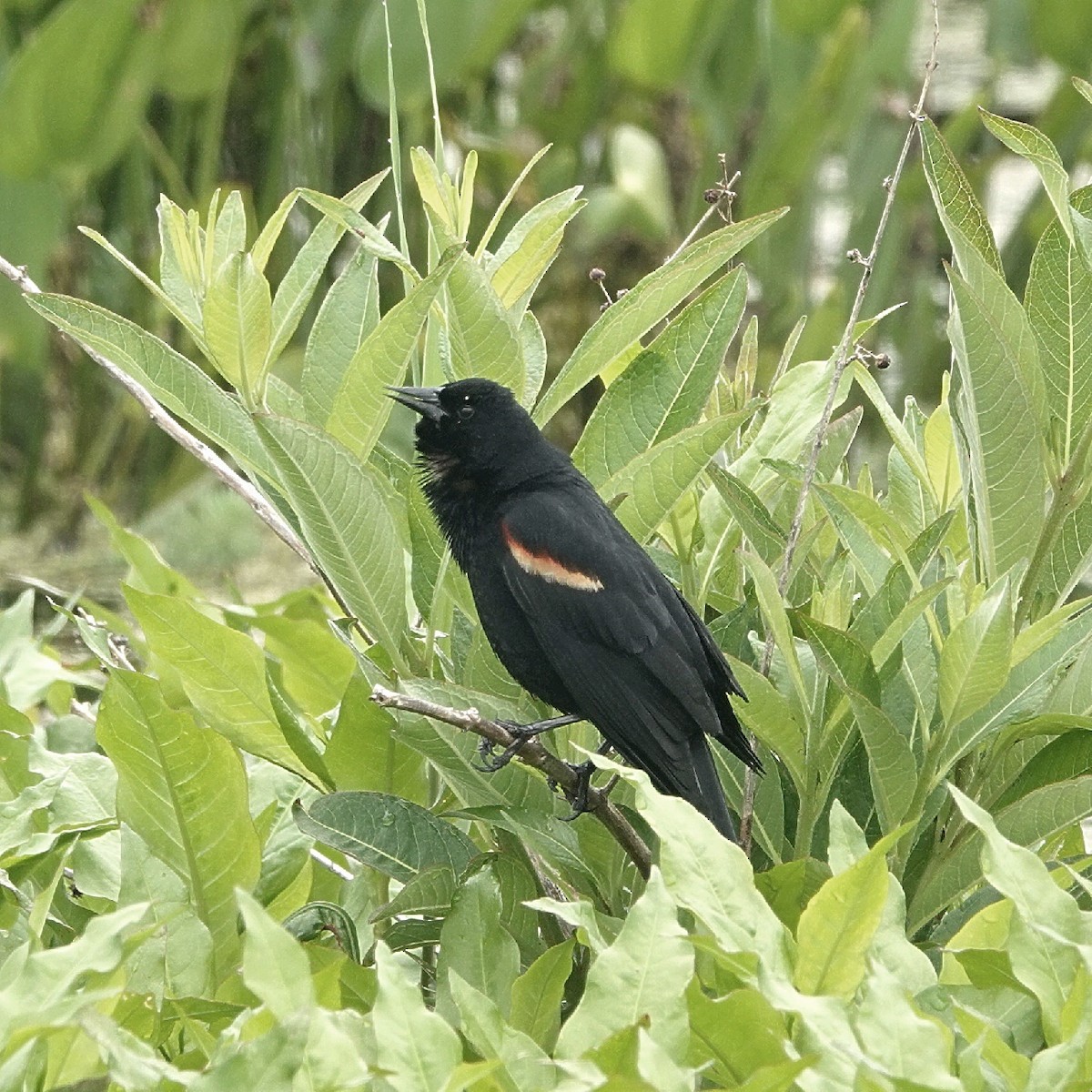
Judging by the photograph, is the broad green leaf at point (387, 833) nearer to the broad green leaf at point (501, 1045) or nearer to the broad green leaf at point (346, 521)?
the broad green leaf at point (346, 521)

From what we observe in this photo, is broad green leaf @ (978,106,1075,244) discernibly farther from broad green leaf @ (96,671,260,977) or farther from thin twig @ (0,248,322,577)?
broad green leaf @ (96,671,260,977)

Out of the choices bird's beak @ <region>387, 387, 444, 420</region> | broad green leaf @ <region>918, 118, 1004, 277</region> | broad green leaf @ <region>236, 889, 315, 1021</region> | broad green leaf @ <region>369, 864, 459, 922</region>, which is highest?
broad green leaf @ <region>918, 118, 1004, 277</region>

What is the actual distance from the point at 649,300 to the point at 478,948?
693mm

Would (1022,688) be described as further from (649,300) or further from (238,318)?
(238,318)

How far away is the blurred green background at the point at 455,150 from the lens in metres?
5.35

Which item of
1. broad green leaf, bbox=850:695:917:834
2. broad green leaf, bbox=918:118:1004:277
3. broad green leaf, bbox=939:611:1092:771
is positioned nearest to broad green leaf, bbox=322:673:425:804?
broad green leaf, bbox=850:695:917:834

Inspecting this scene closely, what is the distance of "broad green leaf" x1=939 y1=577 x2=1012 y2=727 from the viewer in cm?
159

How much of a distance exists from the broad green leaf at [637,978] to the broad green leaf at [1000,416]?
0.63 metres

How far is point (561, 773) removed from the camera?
171 centimetres

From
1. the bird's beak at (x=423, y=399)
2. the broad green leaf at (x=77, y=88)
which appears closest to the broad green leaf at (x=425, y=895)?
the bird's beak at (x=423, y=399)

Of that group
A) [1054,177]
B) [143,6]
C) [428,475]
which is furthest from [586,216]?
[1054,177]

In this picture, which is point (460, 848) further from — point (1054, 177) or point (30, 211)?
point (30, 211)

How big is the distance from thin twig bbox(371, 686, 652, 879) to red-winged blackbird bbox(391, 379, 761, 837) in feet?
0.42

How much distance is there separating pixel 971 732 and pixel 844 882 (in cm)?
38
